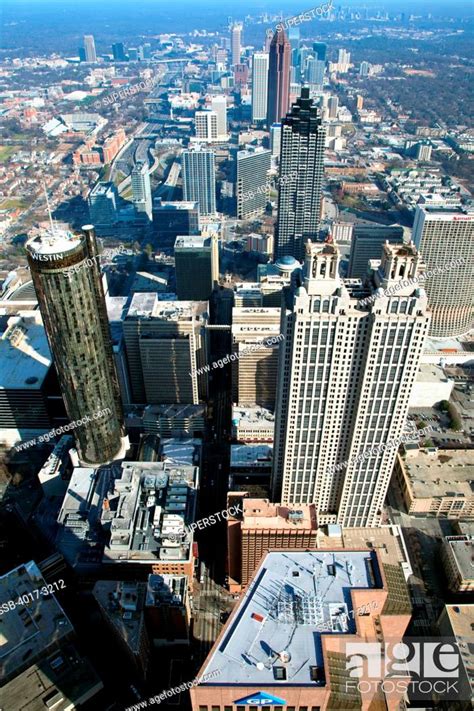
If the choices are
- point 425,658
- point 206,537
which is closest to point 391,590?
point 425,658

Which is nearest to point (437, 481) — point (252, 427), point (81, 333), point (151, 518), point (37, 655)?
point (252, 427)

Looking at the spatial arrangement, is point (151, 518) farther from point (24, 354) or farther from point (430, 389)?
point (430, 389)

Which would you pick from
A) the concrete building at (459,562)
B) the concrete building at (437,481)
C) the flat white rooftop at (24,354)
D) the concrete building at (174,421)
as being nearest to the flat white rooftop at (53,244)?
the flat white rooftop at (24,354)

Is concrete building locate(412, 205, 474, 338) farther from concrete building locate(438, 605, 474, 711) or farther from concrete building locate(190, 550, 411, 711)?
concrete building locate(190, 550, 411, 711)

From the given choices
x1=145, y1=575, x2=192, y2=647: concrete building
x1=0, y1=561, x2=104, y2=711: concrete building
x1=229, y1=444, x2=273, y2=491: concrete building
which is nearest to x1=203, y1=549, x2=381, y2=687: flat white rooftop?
x1=145, y1=575, x2=192, y2=647: concrete building

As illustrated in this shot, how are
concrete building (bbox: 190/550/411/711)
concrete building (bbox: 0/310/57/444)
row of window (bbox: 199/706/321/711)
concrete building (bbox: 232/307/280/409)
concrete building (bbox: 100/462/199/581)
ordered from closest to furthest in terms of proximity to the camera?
concrete building (bbox: 190/550/411/711) < row of window (bbox: 199/706/321/711) < concrete building (bbox: 100/462/199/581) < concrete building (bbox: 0/310/57/444) < concrete building (bbox: 232/307/280/409)

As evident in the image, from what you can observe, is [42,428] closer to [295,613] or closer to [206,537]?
[206,537]
